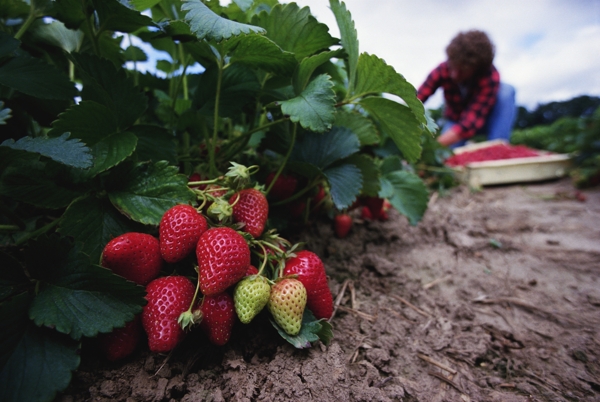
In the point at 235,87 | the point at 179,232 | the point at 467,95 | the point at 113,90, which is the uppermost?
the point at 467,95

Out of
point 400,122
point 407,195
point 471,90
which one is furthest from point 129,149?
point 471,90

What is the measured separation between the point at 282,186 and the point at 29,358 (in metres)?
0.61

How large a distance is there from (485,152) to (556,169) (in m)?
0.53

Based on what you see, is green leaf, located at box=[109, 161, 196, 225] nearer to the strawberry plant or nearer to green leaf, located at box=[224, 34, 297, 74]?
the strawberry plant

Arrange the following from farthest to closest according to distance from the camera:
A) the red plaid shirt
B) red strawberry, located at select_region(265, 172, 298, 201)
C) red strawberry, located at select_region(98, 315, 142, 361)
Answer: the red plaid shirt
red strawberry, located at select_region(265, 172, 298, 201)
red strawberry, located at select_region(98, 315, 142, 361)

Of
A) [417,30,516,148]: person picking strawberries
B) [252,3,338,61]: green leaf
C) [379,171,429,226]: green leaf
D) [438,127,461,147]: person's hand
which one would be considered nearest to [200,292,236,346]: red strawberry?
[252,3,338,61]: green leaf

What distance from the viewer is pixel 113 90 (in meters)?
0.72

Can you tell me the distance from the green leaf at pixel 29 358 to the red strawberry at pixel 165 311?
10cm

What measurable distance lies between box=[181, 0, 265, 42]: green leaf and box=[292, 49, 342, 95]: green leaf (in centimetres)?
12

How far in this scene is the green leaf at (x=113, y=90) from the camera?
70 cm

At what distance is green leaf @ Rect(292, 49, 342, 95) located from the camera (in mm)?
682

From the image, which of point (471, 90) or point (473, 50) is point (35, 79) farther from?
point (471, 90)

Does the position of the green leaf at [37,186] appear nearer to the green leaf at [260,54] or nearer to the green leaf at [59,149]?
the green leaf at [59,149]

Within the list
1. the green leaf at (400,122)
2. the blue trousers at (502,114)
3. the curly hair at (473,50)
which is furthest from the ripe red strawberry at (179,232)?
the blue trousers at (502,114)
